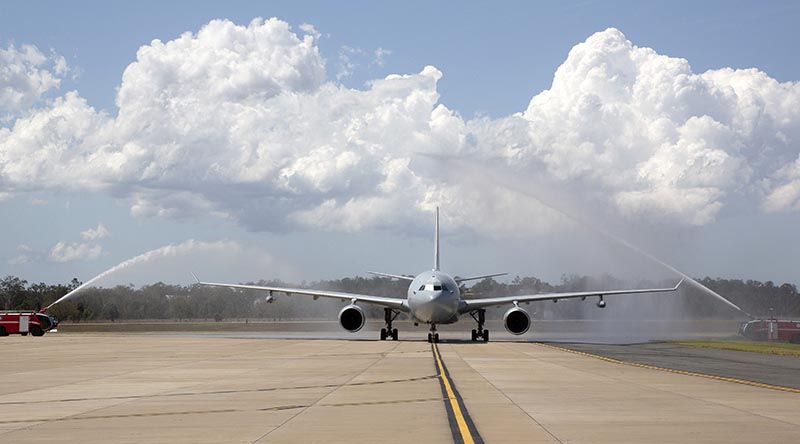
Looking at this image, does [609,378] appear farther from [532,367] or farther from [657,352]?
[657,352]

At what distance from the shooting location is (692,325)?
74.2 m

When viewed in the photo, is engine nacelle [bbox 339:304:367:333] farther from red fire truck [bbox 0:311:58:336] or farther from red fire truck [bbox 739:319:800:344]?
red fire truck [bbox 739:319:800:344]

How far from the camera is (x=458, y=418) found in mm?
15188

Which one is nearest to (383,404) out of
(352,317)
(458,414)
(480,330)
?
(458,414)

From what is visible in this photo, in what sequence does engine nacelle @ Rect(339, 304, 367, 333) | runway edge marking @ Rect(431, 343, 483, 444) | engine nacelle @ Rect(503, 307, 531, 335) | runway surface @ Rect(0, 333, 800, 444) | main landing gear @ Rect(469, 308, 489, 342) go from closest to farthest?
runway edge marking @ Rect(431, 343, 483, 444)
runway surface @ Rect(0, 333, 800, 444)
engine nacelle @ Rect(503, 307, 531, 335)
engine nacelle @ Rect(339, 304, 367, 333)
main landing gear @ Rect(469, 308, 489, 342)

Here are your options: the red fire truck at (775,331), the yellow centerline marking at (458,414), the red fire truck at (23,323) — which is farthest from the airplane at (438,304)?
the yellow centerline marking at (458,414)

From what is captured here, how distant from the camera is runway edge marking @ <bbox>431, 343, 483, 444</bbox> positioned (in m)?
12.8

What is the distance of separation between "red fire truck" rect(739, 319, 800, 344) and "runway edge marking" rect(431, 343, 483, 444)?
147 feet

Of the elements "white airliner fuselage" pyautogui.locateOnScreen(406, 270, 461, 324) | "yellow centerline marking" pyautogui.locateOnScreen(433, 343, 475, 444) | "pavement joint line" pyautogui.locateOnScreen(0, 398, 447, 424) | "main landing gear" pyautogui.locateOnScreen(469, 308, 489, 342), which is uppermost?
"white airliner fuselage" pyautogui.locateOnScreen(406, 270, 461, 324)

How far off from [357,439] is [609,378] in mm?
13386

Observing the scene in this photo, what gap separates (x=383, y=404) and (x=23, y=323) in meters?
56.8

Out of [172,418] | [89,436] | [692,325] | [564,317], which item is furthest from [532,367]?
[564,317]

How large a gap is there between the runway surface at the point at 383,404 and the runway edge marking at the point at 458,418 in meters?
0.03

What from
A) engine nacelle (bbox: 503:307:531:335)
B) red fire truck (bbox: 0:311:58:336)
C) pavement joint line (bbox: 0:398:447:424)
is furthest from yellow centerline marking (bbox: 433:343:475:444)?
red fire truck (bbox: 0:311:58:336)
